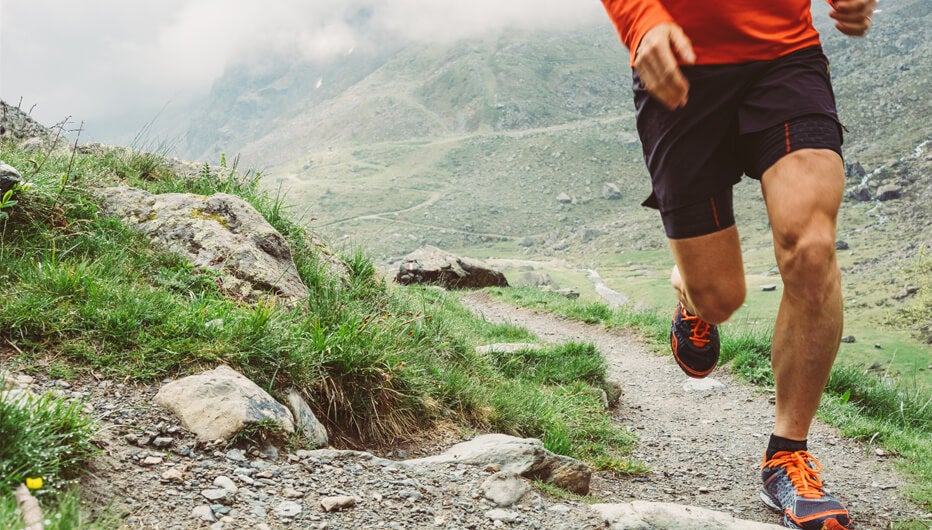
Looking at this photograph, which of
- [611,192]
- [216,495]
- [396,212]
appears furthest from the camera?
[611,192]

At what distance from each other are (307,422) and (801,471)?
102 inches

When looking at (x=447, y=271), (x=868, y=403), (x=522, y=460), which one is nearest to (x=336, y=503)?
(x=522, y=460)

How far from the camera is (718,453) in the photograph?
4.83 m

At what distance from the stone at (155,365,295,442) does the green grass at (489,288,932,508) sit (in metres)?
3.93

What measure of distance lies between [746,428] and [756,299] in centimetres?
3138

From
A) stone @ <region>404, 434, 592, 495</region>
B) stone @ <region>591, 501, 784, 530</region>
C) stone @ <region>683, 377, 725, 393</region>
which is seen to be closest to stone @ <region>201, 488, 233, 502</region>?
stone @ <region>404, 434, 592, 495</region>

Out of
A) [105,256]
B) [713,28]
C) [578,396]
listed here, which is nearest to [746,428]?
[578,396]

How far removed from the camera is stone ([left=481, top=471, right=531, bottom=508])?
2.94 m

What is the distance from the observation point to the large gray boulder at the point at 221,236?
4.74 m

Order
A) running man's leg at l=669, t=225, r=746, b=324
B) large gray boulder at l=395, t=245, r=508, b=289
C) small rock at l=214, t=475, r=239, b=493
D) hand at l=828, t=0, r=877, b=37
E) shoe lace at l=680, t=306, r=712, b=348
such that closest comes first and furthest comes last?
small rock at l=214, t=475, r=239, b=493 < hand at l=828, t=0, r=877, b=37 < running man's leg at l=669, t=225, r=746, b=324 < shoe lace at l=680, t=306, r=712, b=348 < large gray boulder at l=395, t=245, r=508, b=289

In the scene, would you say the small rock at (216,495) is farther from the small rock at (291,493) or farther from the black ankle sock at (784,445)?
the black ankle sock at (784,445)

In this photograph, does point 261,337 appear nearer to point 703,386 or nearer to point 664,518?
point 664,518

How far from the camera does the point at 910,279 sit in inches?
1470

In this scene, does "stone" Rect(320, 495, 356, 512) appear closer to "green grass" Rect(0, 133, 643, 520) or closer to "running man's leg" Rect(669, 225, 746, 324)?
"green grass" Rect(0, 133, 643, 520)
